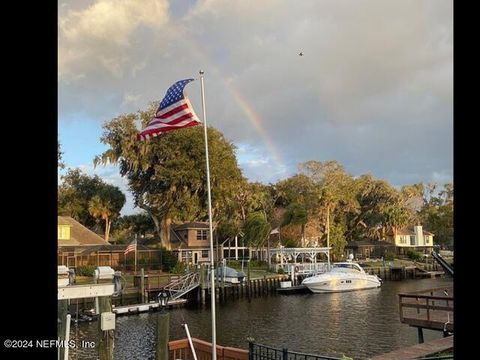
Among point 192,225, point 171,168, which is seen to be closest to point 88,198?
point 192,225

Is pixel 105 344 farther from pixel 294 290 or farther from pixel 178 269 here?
pixel 178 269

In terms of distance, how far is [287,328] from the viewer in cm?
2755

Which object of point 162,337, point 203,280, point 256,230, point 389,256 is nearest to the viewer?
point 162,337

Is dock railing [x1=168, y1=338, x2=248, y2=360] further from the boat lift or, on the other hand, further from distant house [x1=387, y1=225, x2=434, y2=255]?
distant house [x1=387, y1=225, x2=434, y2=255]

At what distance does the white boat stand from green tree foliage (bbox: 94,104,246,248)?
1594 centimetres

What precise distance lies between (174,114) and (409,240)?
92.0 meters

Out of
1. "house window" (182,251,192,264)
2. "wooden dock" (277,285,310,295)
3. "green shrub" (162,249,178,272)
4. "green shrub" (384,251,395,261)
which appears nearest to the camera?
"wooden dock" (277,285,310,295)

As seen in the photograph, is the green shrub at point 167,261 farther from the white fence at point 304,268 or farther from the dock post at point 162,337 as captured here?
the dock post at point 162,337

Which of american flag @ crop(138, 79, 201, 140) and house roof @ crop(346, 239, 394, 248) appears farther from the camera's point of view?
house roof @ crop(346, 239, 394, 248)

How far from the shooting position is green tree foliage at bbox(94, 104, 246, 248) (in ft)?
176

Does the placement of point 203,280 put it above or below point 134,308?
above

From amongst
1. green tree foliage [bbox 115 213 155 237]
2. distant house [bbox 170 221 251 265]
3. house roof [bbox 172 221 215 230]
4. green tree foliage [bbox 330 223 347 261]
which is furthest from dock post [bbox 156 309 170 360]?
green tree foliage [bbox 115 213 155 237]
